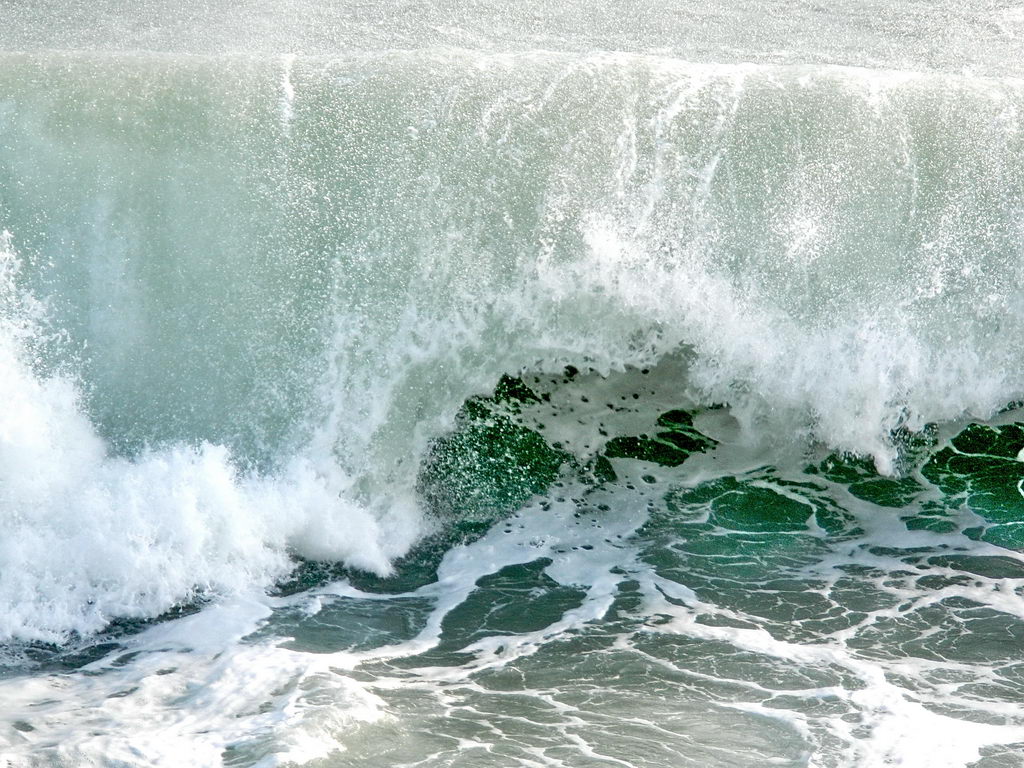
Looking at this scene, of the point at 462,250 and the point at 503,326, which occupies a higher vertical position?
the point at 462,250

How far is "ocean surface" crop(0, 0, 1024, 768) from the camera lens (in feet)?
21.0

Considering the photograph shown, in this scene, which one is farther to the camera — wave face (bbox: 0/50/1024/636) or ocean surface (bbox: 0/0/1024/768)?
wave face (bbox: 0/50/1024/636)

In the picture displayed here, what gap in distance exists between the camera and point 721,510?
7.27 meters

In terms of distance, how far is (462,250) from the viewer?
7.49 m

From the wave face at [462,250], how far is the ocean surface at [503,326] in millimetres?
23

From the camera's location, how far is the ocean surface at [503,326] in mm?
6410

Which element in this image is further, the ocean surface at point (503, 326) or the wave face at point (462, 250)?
the wave face at point (462, 250)

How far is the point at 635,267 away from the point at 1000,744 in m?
3.90

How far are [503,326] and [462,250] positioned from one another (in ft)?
1.98

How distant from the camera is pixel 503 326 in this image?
7461 mm

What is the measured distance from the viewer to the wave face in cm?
721

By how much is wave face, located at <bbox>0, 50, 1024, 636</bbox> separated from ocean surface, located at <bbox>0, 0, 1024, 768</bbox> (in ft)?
0.08

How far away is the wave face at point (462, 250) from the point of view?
23.7 feet

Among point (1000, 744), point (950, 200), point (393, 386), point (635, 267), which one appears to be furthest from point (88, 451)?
point (950, 200)
